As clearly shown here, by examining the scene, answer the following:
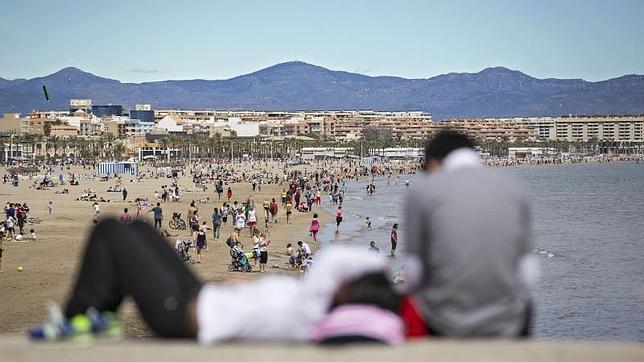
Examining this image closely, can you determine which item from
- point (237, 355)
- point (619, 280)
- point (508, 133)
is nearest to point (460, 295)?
point (237, 355)

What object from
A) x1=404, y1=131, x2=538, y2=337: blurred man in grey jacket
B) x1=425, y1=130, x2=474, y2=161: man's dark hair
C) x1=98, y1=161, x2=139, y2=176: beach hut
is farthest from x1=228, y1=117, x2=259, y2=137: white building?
x1=404, y1=131, x2=538, y2=337: blurred man in grey jacket

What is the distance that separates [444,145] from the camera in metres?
3.26

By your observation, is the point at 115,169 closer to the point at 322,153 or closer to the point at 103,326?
the point at 322,153

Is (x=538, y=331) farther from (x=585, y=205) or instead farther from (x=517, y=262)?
(x=585, y=205)

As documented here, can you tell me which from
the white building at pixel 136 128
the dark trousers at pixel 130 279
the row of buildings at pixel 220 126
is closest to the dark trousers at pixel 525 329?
the dark trousers at pixel 130 279

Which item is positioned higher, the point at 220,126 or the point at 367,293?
the point at 367,293

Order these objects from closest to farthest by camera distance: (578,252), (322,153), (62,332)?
(62,332) → (578,252) → (322,153)

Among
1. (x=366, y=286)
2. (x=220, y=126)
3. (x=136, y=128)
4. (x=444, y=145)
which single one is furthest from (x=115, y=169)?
(x=220, y=126)

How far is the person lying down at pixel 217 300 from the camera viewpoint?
2818 millimetres

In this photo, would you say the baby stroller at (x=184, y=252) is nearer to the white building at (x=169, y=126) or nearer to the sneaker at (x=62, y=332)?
the sneaker at (x=62, y=332)

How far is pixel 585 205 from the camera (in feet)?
167

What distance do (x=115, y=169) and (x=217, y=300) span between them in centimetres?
6741

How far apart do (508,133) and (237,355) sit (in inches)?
7853

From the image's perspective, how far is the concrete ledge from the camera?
2504mm
